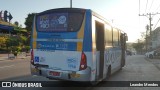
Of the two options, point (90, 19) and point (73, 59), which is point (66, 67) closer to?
point (73, 59)

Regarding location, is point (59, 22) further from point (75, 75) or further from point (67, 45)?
point (75, 75)

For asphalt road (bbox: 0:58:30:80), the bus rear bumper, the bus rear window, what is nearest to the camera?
the bus rear bumper

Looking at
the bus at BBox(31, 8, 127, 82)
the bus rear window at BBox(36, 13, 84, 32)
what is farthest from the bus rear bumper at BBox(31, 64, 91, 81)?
the bus rear window at BBox(36, 13, 84, 32)

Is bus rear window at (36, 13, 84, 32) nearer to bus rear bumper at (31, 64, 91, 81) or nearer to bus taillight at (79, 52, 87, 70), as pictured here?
bus taillight at (79, 52, 87, 70)

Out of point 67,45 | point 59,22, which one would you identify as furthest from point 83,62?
point 59,22

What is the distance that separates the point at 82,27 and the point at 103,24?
2.20m

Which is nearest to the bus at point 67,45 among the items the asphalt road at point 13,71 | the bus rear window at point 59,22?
the bus rear window at point 59,22

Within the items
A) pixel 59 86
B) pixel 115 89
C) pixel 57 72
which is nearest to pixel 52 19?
pixel 57 72

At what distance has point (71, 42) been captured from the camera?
1034cm

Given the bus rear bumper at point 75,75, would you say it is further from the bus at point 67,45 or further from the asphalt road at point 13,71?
the asphalt road at point 13,71

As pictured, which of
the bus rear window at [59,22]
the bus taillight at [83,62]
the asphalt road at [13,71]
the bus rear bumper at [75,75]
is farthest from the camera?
the asphalt road at [13,71]

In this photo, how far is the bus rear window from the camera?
412 inches

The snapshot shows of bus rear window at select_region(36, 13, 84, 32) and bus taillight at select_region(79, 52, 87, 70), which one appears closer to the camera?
bus taillight at select_region(79, 52, 87, 70)

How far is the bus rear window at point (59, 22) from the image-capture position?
1046 cm
